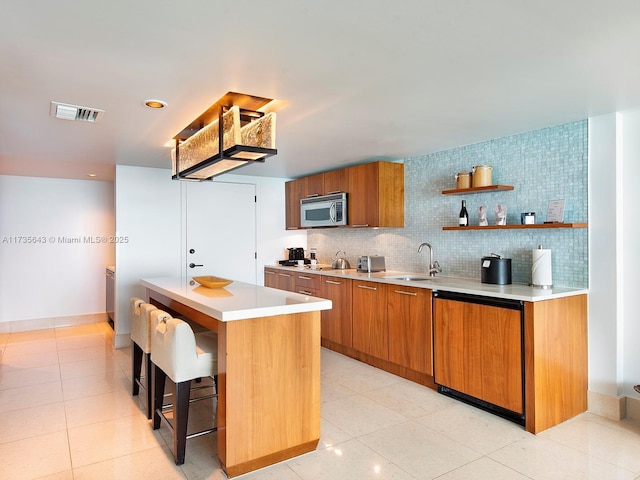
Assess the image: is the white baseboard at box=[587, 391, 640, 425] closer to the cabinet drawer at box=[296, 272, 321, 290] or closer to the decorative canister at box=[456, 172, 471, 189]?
the decorative canister at box=[456, 172, 471, 189]

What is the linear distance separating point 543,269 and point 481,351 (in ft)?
2.54

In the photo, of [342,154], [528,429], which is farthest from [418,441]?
[342,154]

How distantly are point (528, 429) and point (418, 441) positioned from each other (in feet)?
2.52

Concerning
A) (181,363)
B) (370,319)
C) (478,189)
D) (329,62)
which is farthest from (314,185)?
(181,363)

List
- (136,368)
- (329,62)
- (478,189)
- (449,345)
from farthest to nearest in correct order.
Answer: (478,189), (136,368), (449,345), (329,62)

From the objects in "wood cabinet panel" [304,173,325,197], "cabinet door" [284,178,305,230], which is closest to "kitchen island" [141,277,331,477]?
"wood cabinet panel" [304,173,325,197]

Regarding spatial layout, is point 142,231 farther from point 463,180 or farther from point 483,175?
point 483,175

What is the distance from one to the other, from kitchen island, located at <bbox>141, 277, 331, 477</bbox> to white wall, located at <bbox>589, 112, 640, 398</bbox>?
2.05 meters

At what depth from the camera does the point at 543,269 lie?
3.14 meters

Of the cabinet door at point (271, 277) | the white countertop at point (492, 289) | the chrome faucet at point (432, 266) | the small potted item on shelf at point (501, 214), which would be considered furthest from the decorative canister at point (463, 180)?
the cabinet door at point (271, 277)

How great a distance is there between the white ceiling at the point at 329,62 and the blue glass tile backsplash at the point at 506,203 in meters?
0.24

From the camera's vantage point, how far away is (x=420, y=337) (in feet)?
11.7

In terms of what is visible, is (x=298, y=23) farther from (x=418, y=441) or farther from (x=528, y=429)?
(x=528, y=429)

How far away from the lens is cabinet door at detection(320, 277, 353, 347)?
4.42 metres
